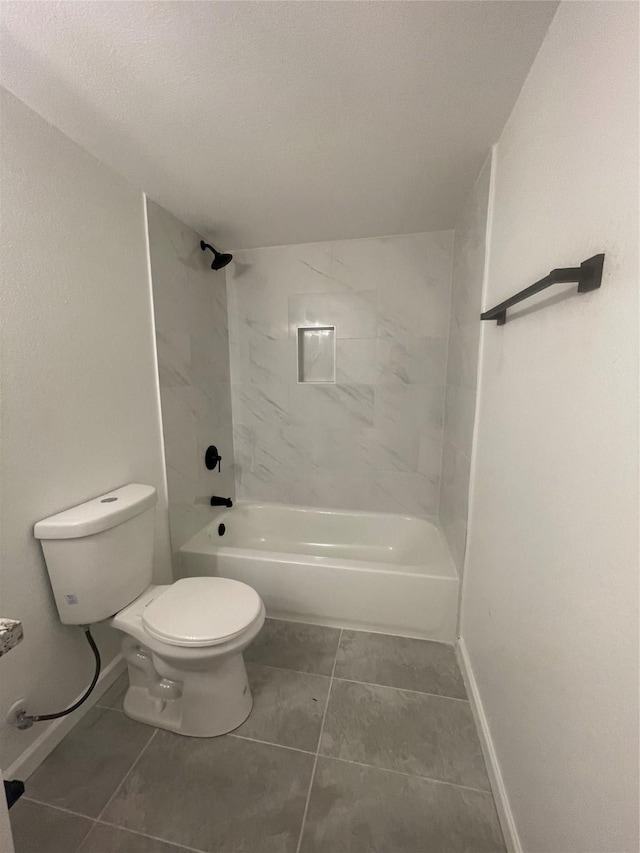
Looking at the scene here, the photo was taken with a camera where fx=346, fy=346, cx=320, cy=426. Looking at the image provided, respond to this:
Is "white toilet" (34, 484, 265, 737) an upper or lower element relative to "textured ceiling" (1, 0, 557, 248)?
lower

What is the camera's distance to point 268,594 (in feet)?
6.02

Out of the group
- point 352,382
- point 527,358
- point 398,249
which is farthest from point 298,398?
point 527,358

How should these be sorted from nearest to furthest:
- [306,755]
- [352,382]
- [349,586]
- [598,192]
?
[598,192] < [306,755] < [349,586] < [352,382]

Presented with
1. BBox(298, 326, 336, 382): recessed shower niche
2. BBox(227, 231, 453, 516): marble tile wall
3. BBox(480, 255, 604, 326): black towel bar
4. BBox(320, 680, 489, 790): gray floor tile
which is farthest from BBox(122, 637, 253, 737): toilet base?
BBox(298, 326, 336, 382): recessed shower niche

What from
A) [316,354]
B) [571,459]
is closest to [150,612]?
[571,459]

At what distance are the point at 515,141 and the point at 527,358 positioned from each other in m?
0.69

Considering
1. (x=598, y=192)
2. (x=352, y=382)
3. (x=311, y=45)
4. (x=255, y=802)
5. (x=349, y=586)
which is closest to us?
(x=598, y=192)

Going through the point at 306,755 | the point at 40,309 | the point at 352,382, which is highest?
the point at 40,309

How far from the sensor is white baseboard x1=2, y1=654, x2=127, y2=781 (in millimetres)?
1098

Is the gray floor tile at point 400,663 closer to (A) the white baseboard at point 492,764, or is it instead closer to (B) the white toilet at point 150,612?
(A) the white baseboard at point 492,764

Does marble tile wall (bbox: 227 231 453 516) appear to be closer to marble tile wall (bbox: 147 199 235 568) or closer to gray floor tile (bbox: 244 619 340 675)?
marble tile wall (bbox: 147 199 235 568)

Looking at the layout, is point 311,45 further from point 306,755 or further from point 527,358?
point 306,755

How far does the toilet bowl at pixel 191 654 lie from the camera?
3.82ft

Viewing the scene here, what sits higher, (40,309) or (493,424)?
(40,309)
